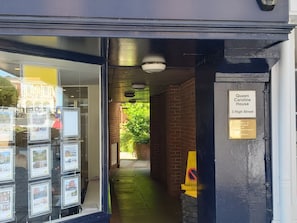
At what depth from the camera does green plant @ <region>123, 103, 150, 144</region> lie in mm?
22312

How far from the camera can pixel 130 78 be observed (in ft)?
23.9

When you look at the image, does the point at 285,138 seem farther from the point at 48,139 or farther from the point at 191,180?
the point at 191,180

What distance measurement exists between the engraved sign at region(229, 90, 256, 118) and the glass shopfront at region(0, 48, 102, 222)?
135cm

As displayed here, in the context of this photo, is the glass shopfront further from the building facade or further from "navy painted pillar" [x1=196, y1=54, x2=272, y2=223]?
"navy painted pillar" [x1=196, y1=54, x2=272, y2=223]

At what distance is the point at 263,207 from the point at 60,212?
196cm

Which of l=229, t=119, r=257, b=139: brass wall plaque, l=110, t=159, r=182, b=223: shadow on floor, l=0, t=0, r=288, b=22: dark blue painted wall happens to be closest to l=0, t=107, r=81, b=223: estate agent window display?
l=0, t=0, r=288, b=22: dark blue painted wall

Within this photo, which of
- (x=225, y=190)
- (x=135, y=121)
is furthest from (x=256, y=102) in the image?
(x=135, y=121)

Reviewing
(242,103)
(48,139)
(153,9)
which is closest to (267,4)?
(153,9)

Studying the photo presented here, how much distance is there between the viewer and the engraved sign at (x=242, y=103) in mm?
3711

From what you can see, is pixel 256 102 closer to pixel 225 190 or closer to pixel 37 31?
pixel 225 190

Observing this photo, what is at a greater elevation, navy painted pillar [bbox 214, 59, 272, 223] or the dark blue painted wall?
the dark blue painted wall

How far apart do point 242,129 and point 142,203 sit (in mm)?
5225

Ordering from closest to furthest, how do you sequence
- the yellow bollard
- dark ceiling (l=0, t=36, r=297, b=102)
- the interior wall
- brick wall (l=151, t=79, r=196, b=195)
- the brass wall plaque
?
dark ceiling (l=0, t=36, r=297, b=102)
the brass wall plaque
the interior wall
the yellow bollard
brick wall (l=151, t=79, r=196, b=195)

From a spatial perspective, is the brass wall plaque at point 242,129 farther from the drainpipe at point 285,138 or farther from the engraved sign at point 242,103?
the drainpipe at point 285,138
